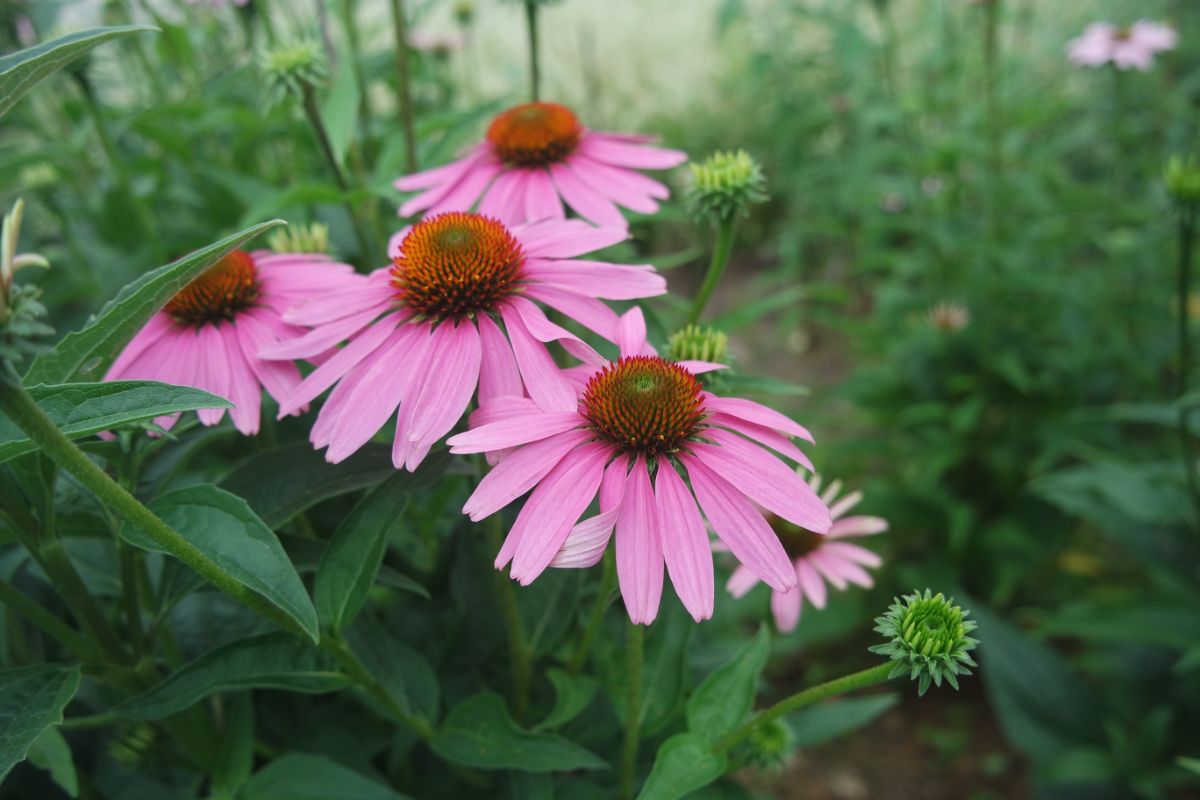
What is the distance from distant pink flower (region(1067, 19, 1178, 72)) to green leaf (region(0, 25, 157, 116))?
1981mm

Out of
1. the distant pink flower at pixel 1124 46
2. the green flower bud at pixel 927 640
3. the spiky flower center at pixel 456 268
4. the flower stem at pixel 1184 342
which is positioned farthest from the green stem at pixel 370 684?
the distant pink flower at pixel 1124 46

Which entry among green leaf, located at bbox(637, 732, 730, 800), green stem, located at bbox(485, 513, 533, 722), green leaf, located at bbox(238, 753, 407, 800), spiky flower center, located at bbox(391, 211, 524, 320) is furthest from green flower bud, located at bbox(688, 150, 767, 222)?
green leaf, located at bbox(238, 753, 407, 800)

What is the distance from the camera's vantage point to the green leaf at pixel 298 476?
2.12 feet

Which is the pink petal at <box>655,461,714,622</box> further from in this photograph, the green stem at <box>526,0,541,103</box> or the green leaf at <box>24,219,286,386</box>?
the green stem at <box>526,0,541,103</box>

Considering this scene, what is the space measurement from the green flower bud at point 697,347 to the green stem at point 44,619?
19.3 inches

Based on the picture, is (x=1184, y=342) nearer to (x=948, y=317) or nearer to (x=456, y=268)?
(x=948, y=317)

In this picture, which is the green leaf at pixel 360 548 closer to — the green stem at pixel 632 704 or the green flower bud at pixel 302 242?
the green stem at pixel 632 704

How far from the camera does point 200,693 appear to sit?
2.02 feet

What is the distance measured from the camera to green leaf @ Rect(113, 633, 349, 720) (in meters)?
0.63

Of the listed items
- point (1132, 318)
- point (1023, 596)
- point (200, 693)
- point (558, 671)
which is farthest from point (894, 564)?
point (200, 693)

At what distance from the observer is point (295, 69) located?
903 mm

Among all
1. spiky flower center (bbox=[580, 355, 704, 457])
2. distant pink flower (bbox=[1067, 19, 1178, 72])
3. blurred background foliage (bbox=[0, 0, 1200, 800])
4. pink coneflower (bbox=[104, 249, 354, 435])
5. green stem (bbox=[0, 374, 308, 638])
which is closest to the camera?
green stem (bbox=[0, 374, 308, 638])

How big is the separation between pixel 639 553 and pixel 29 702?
399 millimetres

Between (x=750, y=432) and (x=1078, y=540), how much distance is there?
1.73 m
